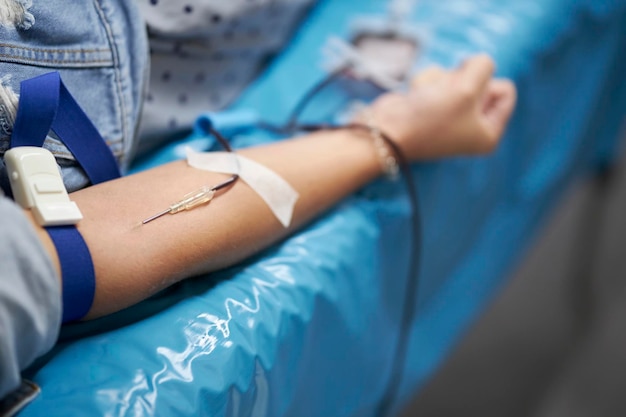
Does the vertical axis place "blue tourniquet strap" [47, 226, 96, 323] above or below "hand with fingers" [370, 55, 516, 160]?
below

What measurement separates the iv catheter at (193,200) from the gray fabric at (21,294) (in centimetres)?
13

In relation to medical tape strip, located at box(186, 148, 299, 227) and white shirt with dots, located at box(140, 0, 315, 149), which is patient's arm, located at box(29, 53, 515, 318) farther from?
white shirt with dots, located at box(140, 0, 315, 149)

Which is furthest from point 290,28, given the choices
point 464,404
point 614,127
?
point 614,127

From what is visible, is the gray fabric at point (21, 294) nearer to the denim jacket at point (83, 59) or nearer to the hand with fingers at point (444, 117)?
the denim jacket at point (83, 59)

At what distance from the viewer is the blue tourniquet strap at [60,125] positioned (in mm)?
554

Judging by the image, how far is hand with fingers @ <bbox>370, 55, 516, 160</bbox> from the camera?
0.83 metres

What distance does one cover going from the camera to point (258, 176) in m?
0.67

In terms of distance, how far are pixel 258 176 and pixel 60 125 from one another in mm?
216

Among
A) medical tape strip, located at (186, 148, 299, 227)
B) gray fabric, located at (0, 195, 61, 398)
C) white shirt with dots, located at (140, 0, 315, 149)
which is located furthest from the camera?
white shirt with dots, located at (140, 0, 315, 149)

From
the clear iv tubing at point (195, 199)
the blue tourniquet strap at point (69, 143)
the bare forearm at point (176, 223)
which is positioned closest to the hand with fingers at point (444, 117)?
the bare forearm at point (176, 223)

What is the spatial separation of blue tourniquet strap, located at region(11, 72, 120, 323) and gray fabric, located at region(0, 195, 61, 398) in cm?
4

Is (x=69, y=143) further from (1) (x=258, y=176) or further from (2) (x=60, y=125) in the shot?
(1) (x=258, y=176)

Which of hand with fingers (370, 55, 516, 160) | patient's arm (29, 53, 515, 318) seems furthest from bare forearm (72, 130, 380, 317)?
hand with fingers (370, 55, 516, 160)

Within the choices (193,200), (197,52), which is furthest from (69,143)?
(197,52)
